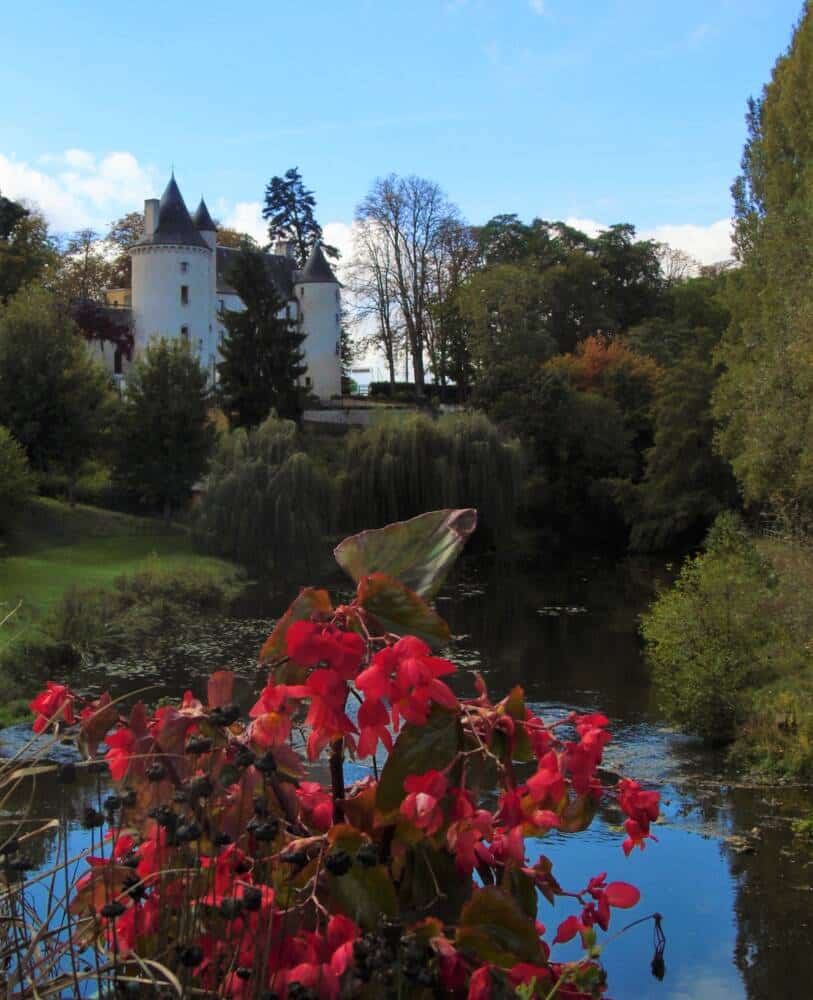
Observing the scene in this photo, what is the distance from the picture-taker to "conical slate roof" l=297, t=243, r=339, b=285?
2537 inches

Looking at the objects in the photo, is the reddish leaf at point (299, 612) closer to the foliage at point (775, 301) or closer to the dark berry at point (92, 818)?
the dark berry at point (92, 818)

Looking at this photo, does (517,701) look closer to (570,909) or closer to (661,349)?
(570,909)

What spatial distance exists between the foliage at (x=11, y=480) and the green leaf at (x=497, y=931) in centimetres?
3097

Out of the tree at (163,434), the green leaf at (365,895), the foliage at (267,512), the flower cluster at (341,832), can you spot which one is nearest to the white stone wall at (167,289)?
the tree at (163,434)

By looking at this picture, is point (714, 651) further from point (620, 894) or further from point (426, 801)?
point (426, 801)

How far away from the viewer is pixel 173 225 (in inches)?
2195

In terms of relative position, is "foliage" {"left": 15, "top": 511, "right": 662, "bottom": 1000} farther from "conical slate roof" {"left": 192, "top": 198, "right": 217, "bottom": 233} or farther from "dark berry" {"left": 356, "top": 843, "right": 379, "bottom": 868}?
"conical slate roof" {"left": 192, "top": 198, "right": 217, "bottom": 233}

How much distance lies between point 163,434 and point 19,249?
1699cm

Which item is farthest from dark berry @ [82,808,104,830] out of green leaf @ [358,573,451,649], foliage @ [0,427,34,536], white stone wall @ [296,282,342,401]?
white stone wall @ [296,282,342,401]

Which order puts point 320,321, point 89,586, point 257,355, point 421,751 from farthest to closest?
point 320,321 → point 257,355 → point 89,586 → point 421,751

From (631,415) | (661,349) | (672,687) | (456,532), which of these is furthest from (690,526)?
(456,532)

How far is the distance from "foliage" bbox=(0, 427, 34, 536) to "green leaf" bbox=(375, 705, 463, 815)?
30.9 meters

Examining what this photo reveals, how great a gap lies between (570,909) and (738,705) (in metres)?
6.92

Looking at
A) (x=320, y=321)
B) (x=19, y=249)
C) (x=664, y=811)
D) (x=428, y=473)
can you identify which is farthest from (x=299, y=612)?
(x=320, y=321)
